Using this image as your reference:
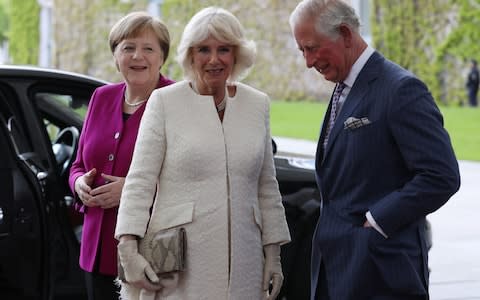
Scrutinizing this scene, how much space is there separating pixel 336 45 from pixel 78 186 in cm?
133

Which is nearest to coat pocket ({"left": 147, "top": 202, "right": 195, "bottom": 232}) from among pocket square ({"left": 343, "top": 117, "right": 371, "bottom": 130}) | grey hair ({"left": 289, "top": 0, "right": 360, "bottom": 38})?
pocket square ({"left": 343, "top": 117, "right": 371, "bottom": 130})

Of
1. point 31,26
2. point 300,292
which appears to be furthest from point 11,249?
point 31,26

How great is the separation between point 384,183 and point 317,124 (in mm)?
18685

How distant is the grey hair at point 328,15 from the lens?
2949mm

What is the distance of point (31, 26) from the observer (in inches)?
1564

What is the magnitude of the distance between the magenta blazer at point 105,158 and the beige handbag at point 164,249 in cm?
64

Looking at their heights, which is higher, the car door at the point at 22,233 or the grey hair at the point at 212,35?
the grey hair at the point at 212,35

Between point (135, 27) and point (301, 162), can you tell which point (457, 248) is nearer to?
point (301, 162)

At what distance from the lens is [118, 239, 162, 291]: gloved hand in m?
3.10

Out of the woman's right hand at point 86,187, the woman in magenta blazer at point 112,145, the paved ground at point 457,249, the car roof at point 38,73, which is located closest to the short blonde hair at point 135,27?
the woman in magenta blazer at point 112,145

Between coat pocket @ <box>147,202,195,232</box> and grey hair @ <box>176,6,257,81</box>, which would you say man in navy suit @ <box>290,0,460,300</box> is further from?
coat pocket @ <box>147,202,195,232</box>

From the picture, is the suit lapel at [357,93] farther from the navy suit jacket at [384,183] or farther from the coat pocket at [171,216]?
the coat pocket at [171,216]

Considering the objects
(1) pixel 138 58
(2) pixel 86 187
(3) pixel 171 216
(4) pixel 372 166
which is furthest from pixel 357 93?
(2) pixel 86 187

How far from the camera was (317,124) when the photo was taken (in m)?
21.5
